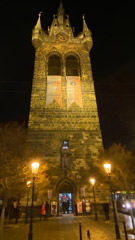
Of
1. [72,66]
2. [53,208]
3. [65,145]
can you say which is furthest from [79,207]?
[72,66]

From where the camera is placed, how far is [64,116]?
62.1 feet

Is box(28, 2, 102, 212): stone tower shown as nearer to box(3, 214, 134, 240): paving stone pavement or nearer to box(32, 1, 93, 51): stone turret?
box(32, 1, 93, 51): stone turret

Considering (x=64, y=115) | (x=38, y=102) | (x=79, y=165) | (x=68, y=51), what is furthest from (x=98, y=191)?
(x=68, y=51)

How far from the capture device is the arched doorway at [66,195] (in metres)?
16.1

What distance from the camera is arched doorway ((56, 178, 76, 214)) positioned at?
16109mm

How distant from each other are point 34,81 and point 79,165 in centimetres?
1132

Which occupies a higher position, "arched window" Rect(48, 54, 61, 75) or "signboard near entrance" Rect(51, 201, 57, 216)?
"arched window" Rect(48, 54, 61, 75)

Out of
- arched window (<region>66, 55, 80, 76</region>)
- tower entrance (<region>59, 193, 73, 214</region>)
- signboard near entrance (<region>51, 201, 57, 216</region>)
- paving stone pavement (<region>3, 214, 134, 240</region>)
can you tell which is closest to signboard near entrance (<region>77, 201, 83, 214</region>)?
tower entrance (<region>59, 193, 73, 214</region>)

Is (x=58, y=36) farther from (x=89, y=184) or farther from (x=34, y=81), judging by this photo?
(x=89, y=184)

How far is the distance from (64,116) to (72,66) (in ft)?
27.1

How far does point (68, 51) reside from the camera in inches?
961

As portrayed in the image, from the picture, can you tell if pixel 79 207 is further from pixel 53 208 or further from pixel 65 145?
pixel 65 145

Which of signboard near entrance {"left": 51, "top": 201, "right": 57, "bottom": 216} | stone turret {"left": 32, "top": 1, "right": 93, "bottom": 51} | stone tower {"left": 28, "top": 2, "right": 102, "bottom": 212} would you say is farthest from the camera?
stone turret {"left": 32, "top": 1, "right": 93, "bottom": 51}

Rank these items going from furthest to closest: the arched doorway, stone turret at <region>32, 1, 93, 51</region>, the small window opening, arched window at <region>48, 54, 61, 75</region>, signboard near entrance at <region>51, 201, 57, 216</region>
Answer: stone turret at <region>32, 1, 93, 51</region>
arched window at <region>48, 54, 61, 75</region>
the small window opening
the arched doorway
signboard near entrance at <region>51, 201, 57, 216</region>
